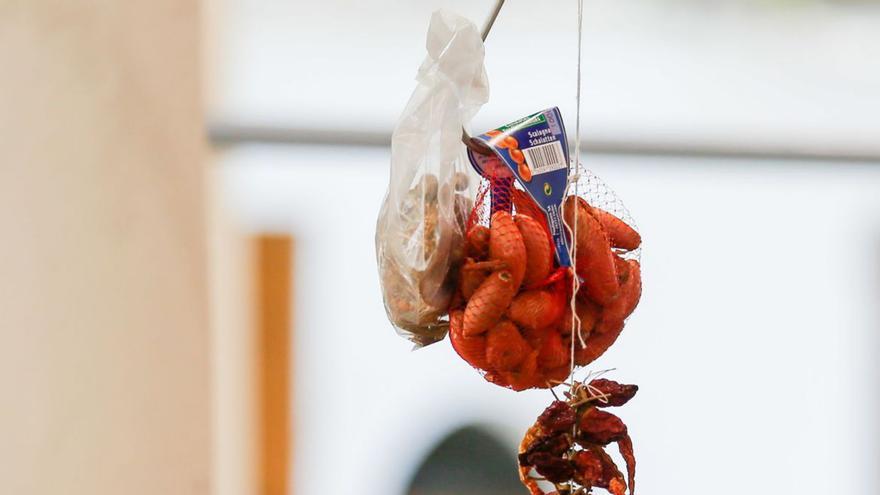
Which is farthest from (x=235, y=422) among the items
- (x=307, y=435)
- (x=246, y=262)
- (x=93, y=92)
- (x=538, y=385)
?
(x=538, y=385)

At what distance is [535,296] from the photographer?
28.2 inches

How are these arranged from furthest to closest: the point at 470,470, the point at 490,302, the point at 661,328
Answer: the point at 661,328 → the point at 470,470 → the point at 490,302

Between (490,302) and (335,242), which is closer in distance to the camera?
(490,302)

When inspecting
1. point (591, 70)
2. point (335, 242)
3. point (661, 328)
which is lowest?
point (661, 328)

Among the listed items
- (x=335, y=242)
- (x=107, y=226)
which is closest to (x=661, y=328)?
(x=335, y=242)

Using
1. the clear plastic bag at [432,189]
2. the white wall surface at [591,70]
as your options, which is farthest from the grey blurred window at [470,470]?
the clear plastic bag at [432,189]

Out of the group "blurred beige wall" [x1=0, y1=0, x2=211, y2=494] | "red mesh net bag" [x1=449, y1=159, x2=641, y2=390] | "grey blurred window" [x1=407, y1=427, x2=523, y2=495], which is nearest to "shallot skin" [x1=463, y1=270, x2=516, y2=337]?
"red mesh net bag" [x1=449, y1=159, x2=641, y2=390]

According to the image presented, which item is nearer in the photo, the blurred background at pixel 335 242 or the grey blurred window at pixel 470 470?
the grey blurred window at pixel 470 470

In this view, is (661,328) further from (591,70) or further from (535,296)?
(535,296)

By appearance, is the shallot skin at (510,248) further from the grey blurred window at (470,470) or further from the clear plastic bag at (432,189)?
the grey blurred window at (470,470)

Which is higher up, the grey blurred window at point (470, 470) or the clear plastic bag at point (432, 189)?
the clear plastic bag at point (432, 189)

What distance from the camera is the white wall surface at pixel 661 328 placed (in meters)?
1.55

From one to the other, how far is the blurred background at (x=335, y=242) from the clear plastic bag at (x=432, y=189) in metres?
0.76

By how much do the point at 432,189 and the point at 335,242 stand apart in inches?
32.7
